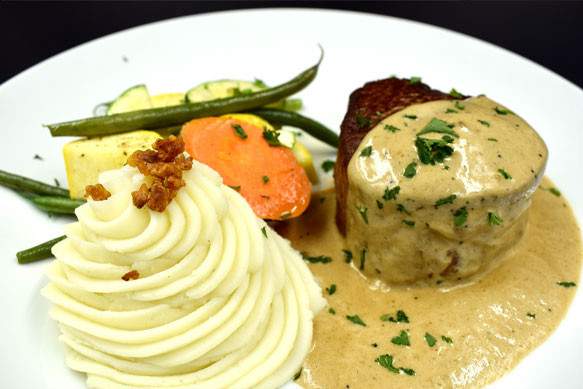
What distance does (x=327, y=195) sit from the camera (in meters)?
5.40

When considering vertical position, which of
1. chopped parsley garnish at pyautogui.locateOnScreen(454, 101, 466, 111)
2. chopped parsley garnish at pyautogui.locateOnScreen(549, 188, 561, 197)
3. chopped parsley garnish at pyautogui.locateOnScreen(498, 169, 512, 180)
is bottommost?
chopped parsley garnish at pyautogui.locateOnScreen(549, 188, 561, 197)

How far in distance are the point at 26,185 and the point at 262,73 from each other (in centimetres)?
258

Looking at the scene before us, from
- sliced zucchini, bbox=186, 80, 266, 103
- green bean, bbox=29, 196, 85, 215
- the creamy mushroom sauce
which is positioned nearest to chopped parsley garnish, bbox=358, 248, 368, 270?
the creamy mushroom sauce

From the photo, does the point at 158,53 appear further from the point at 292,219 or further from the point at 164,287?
the point at 164,287

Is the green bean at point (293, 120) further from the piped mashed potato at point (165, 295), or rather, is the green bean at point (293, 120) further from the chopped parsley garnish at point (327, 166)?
the piped mashed potato at point (165, 295)

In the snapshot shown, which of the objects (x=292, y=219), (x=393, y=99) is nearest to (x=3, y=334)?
(x=292, y=219)

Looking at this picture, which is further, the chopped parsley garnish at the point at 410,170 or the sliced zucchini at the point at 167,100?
the sliced zucchini at the point at 167,100

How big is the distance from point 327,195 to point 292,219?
0.44m

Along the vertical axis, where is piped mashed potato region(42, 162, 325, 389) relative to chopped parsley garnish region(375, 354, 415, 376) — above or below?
above

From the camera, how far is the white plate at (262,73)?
5156mm

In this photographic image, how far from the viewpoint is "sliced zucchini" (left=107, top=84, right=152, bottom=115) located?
5.38 m

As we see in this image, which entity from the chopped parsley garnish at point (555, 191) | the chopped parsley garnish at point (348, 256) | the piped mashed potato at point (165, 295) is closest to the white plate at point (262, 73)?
the chopped parsley garnish at point (555, 191)

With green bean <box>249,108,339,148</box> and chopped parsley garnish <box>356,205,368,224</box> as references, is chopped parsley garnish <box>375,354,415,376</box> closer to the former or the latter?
chopped parsley garnish <box>356,205,368,224</box>

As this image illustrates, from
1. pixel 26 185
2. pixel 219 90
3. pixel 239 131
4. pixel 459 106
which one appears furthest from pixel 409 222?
pixel 26 185
